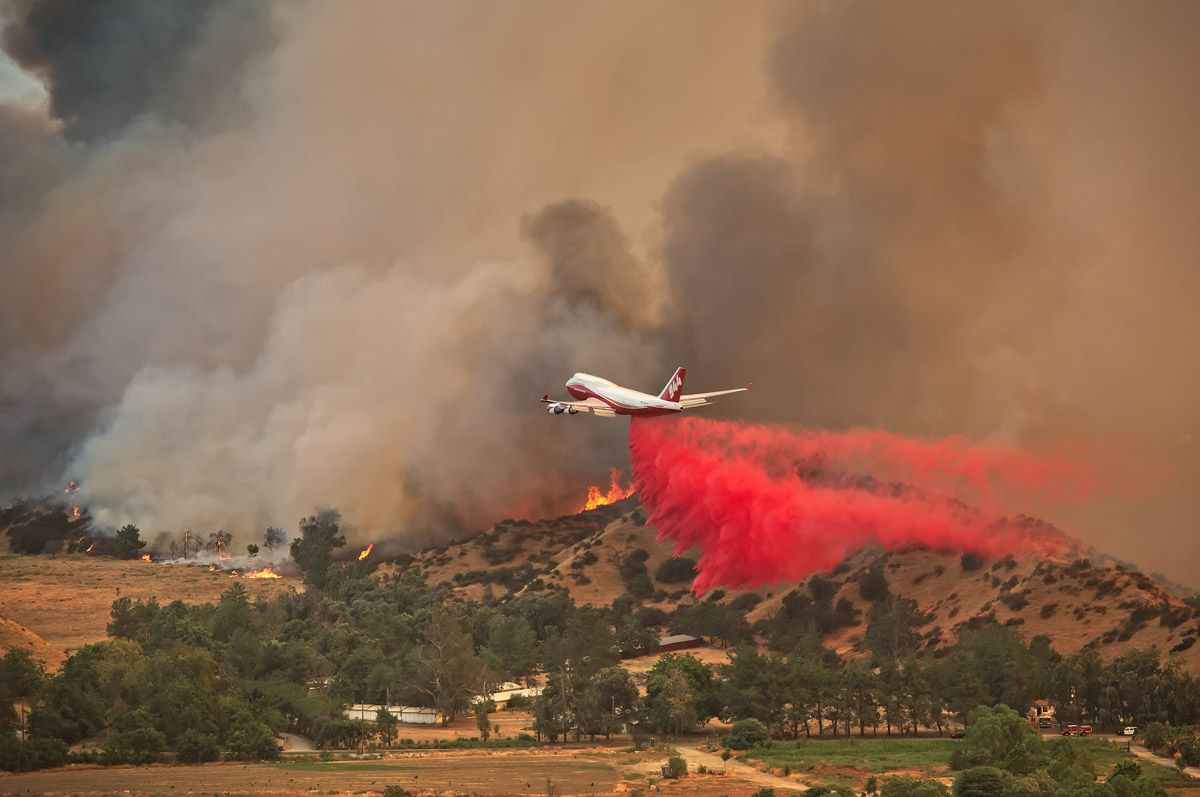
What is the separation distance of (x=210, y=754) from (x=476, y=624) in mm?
74871

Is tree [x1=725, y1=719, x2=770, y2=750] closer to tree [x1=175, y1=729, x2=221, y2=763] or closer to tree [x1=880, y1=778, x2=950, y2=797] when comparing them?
tree [x1=880, y1=778, x2=950, y2=797]

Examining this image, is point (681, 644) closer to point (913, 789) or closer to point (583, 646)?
point (583, 646)

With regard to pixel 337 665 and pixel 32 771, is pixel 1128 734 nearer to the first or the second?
pixel 337 665

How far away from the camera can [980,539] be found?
197 meters

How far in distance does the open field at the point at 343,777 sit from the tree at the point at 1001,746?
93.3 ft

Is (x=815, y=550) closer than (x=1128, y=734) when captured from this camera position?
No

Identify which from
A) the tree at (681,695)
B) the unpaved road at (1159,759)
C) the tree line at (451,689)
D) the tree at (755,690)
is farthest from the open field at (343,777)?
the unpaved road at (1159,759)

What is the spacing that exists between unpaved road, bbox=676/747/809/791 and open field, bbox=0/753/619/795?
28.4 feet

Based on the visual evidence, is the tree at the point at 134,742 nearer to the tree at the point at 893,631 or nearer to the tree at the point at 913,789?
the tree at the point at 913,789

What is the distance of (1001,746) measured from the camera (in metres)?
101

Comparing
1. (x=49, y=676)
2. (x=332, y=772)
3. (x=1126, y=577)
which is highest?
(x=1126, y=577)

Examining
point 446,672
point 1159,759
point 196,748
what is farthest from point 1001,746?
point 196,748

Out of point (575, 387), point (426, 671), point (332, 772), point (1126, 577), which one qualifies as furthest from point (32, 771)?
point (1126, 577)

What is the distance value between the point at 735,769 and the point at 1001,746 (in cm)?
2213
